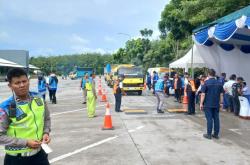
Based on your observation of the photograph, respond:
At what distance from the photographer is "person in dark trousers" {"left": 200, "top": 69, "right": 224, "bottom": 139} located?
9844 millimetres

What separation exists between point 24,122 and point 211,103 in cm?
696

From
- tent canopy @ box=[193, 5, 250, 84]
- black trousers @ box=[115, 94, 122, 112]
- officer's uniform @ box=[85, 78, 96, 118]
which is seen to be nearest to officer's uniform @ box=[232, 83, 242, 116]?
tent canopy @ box=[193, 5, 250, 84]

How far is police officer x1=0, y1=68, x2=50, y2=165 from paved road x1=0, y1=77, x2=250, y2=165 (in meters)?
3.68

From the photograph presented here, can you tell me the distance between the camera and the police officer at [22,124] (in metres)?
3.62

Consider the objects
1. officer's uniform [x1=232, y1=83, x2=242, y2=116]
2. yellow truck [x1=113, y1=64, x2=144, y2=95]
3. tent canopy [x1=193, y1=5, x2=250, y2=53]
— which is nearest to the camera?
tent canopy [x1=193, y1=5, x2=250, y2=53]

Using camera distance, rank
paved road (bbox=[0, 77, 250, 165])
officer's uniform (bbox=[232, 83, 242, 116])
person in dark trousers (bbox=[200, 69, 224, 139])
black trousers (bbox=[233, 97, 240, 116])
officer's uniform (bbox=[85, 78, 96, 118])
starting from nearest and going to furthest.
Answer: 1. paved road (bbox=[0, 77, 250, 165])
2. person in dark trousers (bbox=[200, 69, 224, 139])
3. officer's uniform (bbox=[85, 78, 96, 118])
4. officer's uniform (bbox=[232, 83, 242, 116])
5. black trousers (bbox=[233, 97, 240, 116])

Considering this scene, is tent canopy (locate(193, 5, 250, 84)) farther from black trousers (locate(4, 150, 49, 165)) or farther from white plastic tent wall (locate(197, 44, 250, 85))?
black trousers (locate(4, 150, 49, 165))

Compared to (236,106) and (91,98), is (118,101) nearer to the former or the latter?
(91,98)

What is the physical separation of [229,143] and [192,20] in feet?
56.4

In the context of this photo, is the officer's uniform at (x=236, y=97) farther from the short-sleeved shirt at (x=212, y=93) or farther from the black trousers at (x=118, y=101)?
the short-sleeved shirt at (x=212, y=93)

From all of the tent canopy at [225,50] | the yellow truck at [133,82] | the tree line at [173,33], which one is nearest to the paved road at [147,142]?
the tent canopy at [225,50]

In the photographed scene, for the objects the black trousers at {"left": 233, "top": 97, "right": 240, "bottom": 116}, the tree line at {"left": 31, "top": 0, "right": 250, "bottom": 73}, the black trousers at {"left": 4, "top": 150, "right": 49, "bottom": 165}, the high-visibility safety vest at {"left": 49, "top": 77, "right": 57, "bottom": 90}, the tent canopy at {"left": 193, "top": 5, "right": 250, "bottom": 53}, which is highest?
the tree line at {"left": 31, "top": 0, "right": 250, "bottom": 73}

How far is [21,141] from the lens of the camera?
3594 millimetres

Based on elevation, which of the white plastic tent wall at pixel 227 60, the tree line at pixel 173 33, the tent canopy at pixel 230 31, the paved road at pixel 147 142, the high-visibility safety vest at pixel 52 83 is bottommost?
the paved road at pixel 147 142
